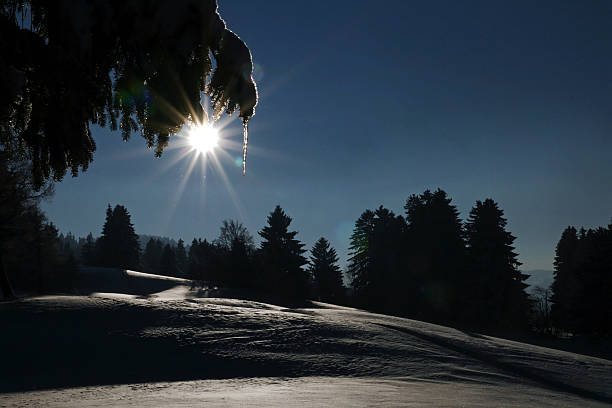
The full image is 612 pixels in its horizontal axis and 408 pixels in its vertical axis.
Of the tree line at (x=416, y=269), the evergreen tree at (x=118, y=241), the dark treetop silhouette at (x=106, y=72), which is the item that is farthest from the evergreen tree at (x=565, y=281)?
the evergreen tree at (x=118, y=241)

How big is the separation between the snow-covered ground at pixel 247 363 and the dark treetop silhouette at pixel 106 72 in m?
3.43

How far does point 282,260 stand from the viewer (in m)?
43.0

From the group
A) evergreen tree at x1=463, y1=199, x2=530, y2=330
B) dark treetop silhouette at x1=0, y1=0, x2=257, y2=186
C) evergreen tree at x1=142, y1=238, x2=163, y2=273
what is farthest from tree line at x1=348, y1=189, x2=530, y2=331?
evergreen tree at x1=142, y1=238, x2=163, y2=273

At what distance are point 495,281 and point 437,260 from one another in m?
6.79

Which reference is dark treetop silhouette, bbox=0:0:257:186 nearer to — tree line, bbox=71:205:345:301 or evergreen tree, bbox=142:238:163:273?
tree line, bbox=71:205:345:301

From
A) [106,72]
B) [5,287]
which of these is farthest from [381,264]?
[106,72]

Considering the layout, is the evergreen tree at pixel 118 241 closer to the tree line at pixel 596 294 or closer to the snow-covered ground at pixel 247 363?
the snow-covered ground at pixel 247 363

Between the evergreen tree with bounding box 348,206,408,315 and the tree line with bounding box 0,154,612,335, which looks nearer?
the tree line with bounding box 0,154,612,335

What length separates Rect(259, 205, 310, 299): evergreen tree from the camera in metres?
42.0

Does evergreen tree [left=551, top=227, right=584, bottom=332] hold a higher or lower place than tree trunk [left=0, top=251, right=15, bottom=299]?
higher

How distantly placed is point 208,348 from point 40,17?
894cm

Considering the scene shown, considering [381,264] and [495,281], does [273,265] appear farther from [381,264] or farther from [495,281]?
[495,281]

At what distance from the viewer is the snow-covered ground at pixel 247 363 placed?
5578mm

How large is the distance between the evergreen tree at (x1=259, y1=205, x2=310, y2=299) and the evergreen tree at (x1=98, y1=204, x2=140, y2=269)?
31.4 m
